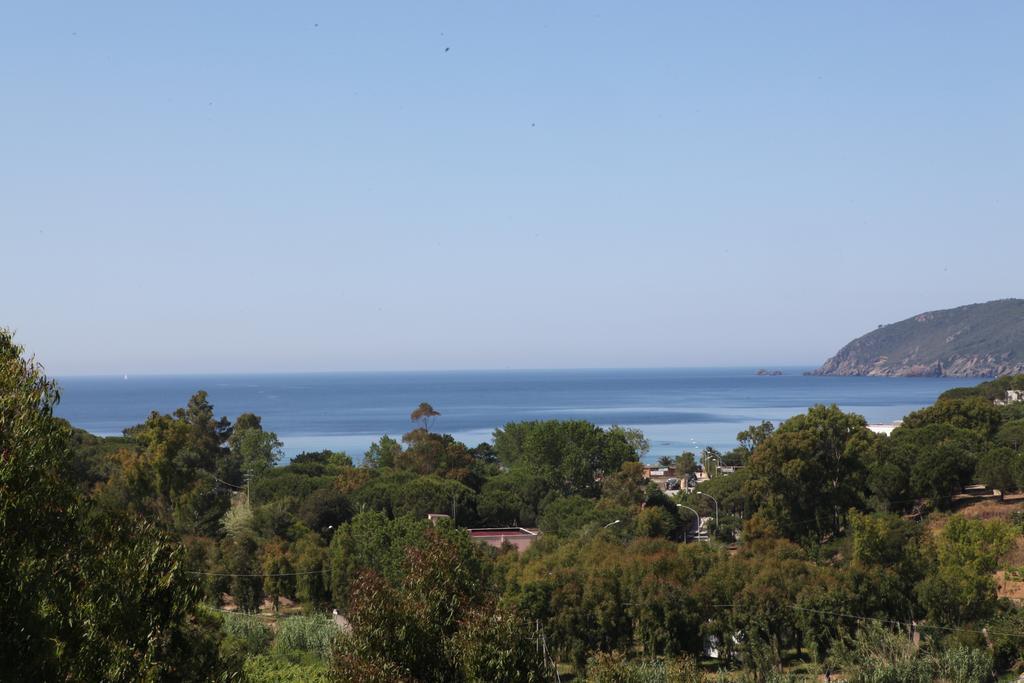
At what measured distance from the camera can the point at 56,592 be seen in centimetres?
1062

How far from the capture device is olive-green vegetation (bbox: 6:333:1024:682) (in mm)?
11688

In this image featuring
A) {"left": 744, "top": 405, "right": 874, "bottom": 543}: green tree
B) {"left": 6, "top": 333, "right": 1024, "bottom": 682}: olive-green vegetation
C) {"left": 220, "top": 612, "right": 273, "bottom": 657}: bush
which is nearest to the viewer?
{"left": 6, "top": 333, "right": 1024, "bottom": 682}: olive-green vegetation

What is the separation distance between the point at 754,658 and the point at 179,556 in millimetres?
18724

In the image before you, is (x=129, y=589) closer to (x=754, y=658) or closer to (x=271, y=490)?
(x=754, y=658)

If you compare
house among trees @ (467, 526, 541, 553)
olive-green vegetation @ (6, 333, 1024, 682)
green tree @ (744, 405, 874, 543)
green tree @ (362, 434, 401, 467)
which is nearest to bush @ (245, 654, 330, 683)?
olive-green vegetation @ (6, 333, 1024, 682)

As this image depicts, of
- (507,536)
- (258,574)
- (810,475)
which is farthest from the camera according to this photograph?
(507,536)

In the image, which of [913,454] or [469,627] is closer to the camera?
[469,627]

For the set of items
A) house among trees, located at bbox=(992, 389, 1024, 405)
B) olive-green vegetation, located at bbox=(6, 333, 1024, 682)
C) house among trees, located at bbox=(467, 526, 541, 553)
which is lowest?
house among trees, located at bbox=(467, 526, 541, 553)

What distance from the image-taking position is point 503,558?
34781mm

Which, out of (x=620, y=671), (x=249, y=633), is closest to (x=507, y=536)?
(x=249, y=633)

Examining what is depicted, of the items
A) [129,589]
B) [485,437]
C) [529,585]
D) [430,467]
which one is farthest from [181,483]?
[485,437]

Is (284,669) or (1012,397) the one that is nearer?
(284,669)

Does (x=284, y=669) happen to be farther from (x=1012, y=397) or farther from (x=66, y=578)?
(x=1012, y=397)

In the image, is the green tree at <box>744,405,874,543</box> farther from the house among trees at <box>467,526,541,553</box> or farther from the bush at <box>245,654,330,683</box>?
the bush at <box>245,654,330,683</box>
